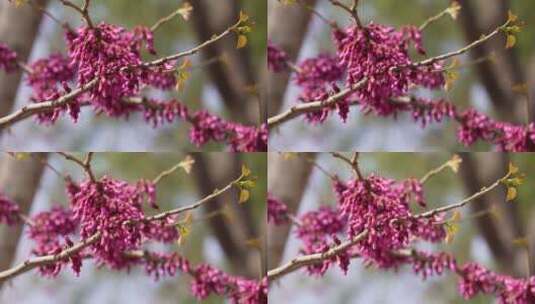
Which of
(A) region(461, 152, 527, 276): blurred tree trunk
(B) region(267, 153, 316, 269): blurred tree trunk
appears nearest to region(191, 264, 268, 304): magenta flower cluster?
(B) region(267, 153, 316, 269): blurred tree trunk

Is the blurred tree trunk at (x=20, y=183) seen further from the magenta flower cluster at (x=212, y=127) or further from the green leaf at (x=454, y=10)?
the green leaf at (x=454, y=10)

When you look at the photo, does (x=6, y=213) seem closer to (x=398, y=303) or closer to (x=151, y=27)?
(x=151, y=27)

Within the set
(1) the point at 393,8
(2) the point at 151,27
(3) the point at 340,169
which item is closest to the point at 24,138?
(2) the point at 151,27

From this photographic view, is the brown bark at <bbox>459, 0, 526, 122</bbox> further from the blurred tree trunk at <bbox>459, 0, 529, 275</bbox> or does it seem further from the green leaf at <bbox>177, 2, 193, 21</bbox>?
the green leaf at <bbox>177, 2, 193, 21</bbox>

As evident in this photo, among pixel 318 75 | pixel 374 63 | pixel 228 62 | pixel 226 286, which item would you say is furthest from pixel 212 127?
pixel 374 63

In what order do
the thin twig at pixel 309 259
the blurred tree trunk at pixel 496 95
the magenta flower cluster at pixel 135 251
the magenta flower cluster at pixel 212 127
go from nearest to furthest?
the thin twig at pixel 309 259 < the magenta flower cluster at pixel 135 251 < the magenta flower cluster at pixel 212 127 < the blurred tree trunk at pixel 496 95

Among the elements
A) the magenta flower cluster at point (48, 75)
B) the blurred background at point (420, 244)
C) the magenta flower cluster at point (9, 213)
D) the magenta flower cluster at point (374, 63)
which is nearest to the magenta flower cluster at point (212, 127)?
the blurred background at point (420, 244)

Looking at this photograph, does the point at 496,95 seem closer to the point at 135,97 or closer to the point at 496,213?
the point at 496,213
